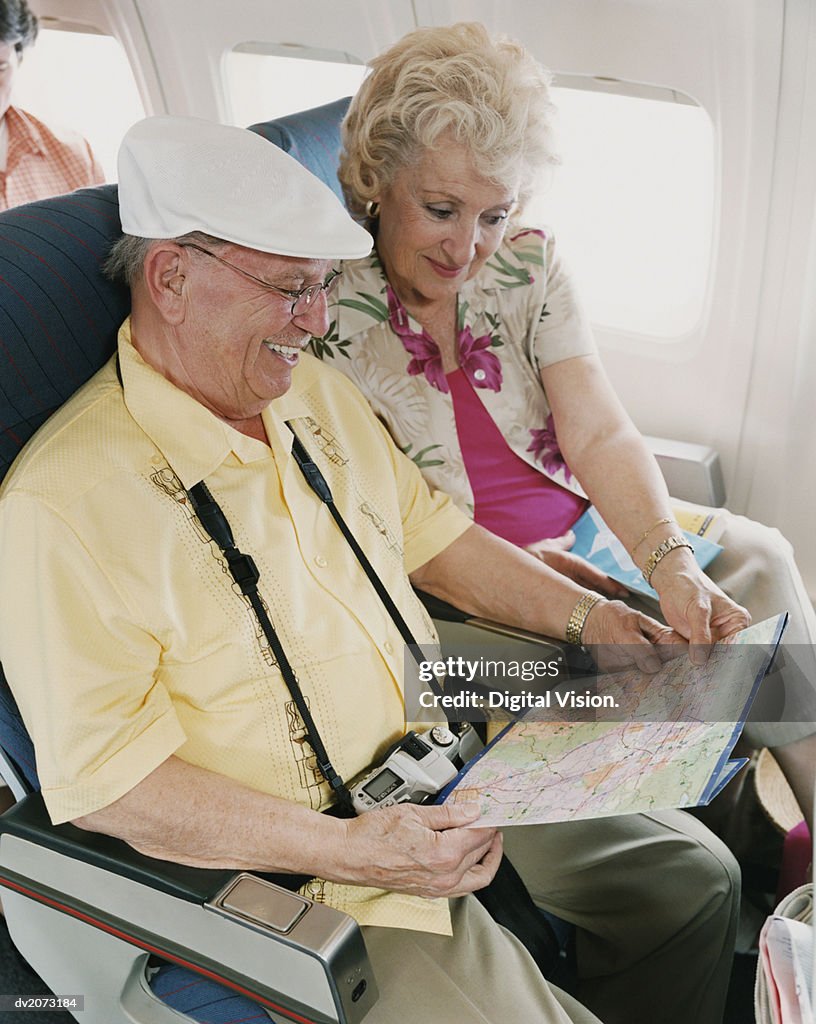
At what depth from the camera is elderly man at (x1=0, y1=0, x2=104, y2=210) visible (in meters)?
3.34

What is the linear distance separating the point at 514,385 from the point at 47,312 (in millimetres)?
990

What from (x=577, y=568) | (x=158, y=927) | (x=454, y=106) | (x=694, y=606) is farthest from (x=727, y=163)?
(x=158, y=927)

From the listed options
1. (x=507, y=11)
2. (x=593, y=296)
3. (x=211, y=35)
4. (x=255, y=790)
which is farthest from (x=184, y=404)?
(x=211, y=35)

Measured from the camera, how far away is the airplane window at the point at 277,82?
3.23m

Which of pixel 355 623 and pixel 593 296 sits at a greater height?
pixel 355 623

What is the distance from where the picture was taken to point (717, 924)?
1.68 metres

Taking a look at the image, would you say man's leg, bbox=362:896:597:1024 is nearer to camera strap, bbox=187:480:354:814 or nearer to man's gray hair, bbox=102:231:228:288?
camera strap, bbox=187:480:354:814

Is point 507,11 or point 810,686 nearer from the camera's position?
point 810,686

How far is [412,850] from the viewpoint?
4.58 feet

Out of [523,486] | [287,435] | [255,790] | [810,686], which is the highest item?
[287,435]

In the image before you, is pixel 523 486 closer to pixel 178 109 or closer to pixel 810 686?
pixel 810 686

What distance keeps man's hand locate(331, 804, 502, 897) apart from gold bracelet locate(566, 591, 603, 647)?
49 cm

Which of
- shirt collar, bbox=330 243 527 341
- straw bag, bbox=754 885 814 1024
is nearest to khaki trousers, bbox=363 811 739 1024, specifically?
straw bag, bbox=754 885 814 1024

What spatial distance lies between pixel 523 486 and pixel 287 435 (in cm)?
71
